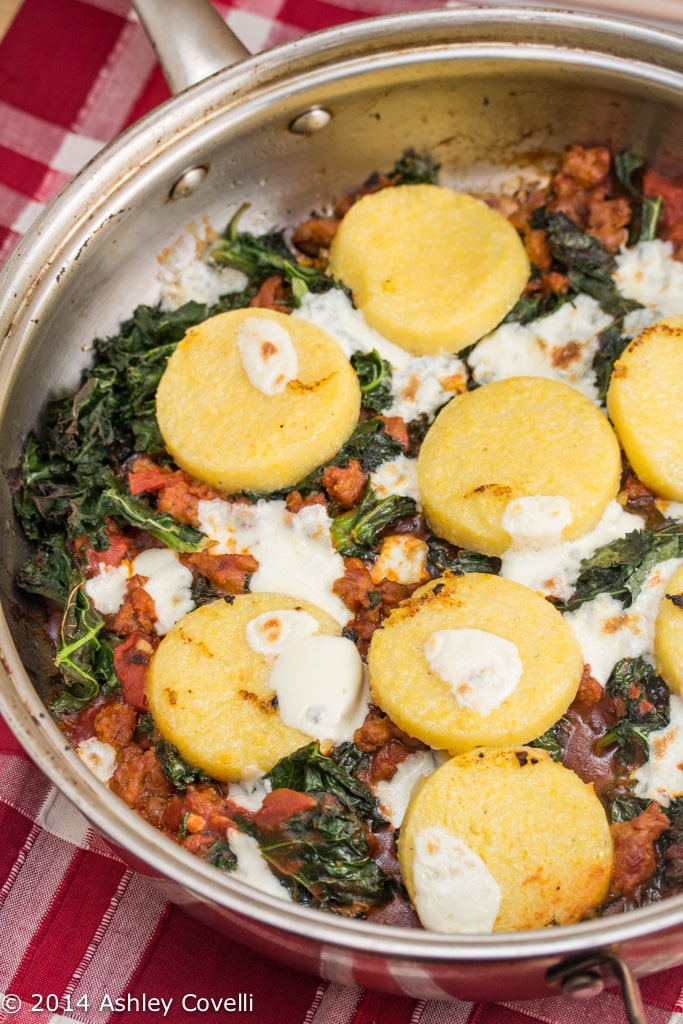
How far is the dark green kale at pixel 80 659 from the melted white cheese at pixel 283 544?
56 cm

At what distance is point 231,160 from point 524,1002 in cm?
363

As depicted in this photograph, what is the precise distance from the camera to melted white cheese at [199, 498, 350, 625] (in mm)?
3998

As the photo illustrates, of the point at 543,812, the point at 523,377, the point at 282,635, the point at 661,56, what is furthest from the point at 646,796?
the point at 661,56

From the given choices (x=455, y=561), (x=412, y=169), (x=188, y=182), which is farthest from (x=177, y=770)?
(x=412, y=169)

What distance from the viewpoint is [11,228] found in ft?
17.8

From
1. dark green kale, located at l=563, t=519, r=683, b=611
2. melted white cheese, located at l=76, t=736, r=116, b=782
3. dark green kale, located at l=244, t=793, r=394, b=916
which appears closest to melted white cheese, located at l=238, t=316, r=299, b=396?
dark green kale, located at l=563, t=519, r=683, b=611

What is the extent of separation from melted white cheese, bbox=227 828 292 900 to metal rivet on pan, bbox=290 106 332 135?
305 cm

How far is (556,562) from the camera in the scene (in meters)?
3.91

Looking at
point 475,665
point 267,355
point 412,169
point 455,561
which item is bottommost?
point 455,561

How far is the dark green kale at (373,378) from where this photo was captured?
439 cm

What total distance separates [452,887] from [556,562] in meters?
1.26

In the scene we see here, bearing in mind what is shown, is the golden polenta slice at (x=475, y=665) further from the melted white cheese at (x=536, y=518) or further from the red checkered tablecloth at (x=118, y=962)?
the red checkered tablecloth at (x=118, y=962)

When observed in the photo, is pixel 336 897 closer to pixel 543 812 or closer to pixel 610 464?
pixel 543 812

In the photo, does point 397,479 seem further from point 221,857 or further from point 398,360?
point 221,857
